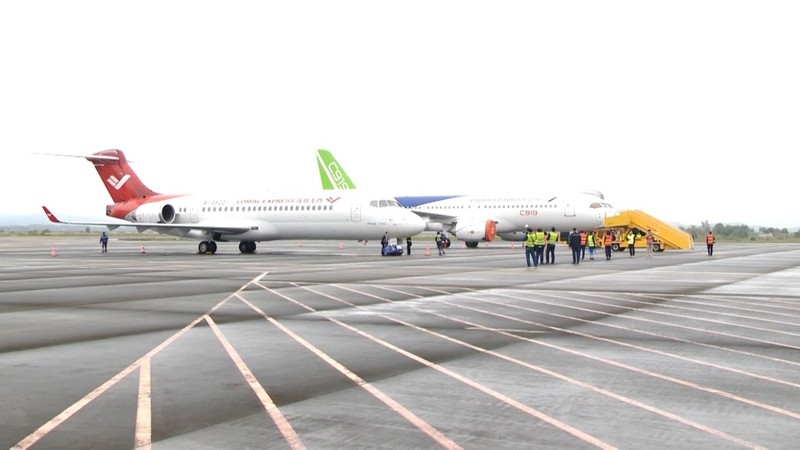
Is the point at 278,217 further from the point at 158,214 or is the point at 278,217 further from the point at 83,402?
the point at 83,402

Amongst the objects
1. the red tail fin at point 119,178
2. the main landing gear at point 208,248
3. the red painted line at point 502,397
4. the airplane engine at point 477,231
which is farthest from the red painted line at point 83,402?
the airplane engine at point 477,231

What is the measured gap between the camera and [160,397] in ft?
25.3

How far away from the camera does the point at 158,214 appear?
48.8 m

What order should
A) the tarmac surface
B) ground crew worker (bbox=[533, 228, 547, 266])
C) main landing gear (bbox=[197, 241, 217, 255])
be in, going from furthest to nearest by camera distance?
main landing gear (bbox=[197, 241, 217, 255]), ground crew worker (bbox=[533, 228, 547, 266]), the tarmac surface

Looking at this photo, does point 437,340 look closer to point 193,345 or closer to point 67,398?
point 193,345

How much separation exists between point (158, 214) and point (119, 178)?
4.85 m

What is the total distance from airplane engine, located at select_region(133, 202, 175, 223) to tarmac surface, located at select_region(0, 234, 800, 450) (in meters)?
30.5

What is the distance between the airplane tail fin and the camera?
80.6 metres

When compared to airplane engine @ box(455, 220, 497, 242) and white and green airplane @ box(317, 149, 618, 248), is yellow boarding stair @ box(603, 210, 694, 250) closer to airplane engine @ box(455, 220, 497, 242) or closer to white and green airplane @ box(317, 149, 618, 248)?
white and green airplane @ box(317, 149, 618, 248)

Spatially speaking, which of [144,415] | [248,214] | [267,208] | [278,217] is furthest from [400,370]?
[248,214]

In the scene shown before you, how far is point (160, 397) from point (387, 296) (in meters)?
10.9

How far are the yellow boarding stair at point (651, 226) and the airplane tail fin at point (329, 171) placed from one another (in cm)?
3545

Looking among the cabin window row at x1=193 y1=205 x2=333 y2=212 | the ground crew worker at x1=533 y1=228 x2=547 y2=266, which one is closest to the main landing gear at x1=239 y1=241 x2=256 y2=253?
the cabin window row at x1=193 y1=205 x2=333 y2=212

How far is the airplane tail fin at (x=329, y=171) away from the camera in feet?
265
